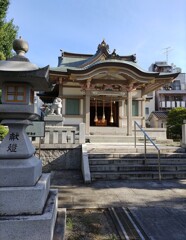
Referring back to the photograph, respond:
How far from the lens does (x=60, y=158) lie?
796 centimetres

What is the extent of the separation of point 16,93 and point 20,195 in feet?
4.89

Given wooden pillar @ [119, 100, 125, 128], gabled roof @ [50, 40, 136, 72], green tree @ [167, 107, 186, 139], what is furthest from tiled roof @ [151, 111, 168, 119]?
wooden pillar @ [119, 100, 125, 128]

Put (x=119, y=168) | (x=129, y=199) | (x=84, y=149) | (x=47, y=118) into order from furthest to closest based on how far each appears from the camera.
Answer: (x=47, y=118)
(x=84, y=149)
(x=119, y=168)
(x=129, y=199)

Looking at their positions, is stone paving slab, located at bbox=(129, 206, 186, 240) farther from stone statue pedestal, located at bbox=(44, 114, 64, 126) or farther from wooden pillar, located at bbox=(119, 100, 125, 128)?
wooden pillar, located at bbox=(119, 100, 125, 128)

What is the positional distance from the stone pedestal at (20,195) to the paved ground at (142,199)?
1644mm

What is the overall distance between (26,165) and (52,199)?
2.69ft

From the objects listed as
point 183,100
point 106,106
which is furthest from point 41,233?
point 183,100

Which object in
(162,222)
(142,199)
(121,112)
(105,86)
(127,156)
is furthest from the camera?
(121,112)

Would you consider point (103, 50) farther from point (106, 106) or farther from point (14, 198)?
point (14, 198)

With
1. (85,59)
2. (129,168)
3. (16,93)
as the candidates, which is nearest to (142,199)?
(129,168)

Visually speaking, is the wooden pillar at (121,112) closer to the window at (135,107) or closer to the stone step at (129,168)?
the window at (135,107)

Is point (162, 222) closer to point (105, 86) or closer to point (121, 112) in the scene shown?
point (105, 86)

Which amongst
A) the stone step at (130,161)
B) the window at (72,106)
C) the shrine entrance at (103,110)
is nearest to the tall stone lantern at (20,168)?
the stone step at (130,161)

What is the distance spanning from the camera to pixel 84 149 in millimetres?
7691
